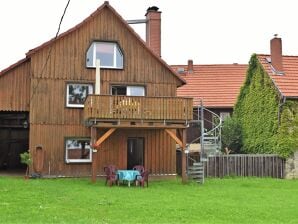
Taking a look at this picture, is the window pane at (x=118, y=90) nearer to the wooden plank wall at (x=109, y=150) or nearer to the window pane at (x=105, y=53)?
the window pane at (x=105, y=53)

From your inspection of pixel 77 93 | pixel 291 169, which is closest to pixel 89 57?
pixel 77 93

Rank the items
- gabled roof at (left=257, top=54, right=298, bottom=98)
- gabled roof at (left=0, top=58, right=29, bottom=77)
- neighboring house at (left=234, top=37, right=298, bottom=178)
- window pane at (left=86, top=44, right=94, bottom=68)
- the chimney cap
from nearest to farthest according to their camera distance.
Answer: gabled roof at (left=0, top=58, right=29, bottom=77)
window pane at (left=86, top=44, right=94, bottom=68)
neighboring house at (left=234, top=37, right=298, bottom=178)
gabled roof at (left=257, top=54, right=298, bottom=98)
the chimney cap

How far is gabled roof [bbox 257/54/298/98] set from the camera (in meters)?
25.7

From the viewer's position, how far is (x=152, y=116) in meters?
21.3

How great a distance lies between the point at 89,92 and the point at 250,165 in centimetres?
890

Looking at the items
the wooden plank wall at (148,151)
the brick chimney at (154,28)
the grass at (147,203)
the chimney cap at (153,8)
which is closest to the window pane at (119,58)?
the wooden plank wall at (148,151)

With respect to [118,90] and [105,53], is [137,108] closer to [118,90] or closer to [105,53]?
[118,90]

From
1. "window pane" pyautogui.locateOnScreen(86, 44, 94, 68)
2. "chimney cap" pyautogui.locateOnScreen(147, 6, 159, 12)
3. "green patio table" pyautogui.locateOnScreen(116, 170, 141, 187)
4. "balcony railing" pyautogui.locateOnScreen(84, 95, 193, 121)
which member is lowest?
"green patio table" pyautogui.locateOnScreen(116, 170, 141, 187)

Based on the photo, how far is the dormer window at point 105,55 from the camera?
2384 centimetres

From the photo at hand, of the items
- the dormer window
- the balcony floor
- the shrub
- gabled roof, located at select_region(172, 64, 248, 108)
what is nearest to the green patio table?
the balcony floor

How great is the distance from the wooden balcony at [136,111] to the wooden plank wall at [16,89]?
4050 millimetres

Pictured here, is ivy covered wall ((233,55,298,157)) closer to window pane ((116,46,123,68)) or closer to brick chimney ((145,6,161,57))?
brick chimney ((145,6,161,57))

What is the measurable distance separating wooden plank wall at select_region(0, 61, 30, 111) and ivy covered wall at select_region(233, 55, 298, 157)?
499 inches

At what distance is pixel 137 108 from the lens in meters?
21.2
